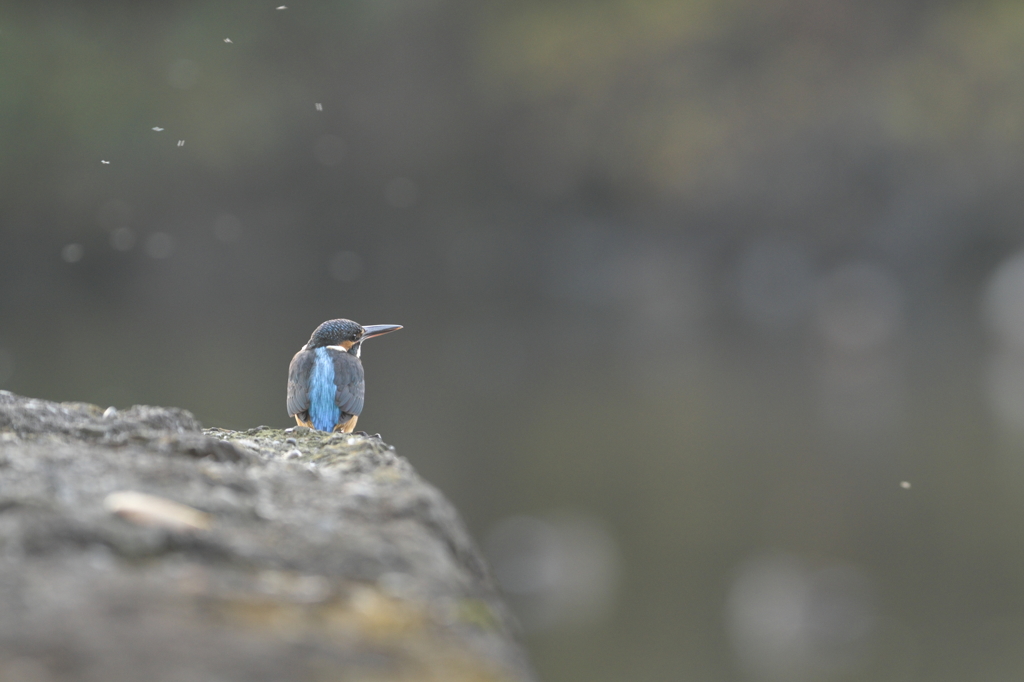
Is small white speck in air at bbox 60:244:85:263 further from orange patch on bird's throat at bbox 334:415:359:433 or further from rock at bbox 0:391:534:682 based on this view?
rock at bbox 0:391:534:682

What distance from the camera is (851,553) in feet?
32.3

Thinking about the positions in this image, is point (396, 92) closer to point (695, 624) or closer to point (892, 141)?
point (892, 141)

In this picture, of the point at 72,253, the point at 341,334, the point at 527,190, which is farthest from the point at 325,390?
the point at 72,253

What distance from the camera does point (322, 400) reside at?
2988 mm

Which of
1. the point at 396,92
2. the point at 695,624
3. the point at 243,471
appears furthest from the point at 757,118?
the point at 243,471

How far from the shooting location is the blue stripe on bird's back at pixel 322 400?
2.98 m

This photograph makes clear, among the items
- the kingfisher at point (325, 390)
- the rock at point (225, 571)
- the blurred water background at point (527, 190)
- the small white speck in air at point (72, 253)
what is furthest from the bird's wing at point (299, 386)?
the small white speck in air at point (72, 253)

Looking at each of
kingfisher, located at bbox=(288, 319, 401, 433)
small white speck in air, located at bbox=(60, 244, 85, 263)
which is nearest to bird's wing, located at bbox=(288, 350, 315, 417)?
kingfisher, located at bbox=(288, 319, 401, 433)

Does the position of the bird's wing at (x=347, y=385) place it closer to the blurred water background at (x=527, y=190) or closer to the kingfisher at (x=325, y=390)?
the kingfisher at (x=325, y=390)

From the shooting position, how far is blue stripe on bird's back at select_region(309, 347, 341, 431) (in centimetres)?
298

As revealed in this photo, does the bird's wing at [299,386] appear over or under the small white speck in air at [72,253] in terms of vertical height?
under

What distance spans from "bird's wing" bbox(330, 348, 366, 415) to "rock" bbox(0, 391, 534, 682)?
1.24m

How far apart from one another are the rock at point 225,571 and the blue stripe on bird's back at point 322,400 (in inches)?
48.3

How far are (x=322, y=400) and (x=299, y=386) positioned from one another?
8 centimetres
